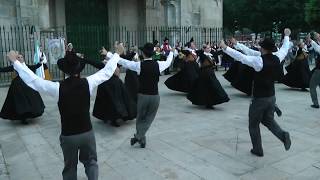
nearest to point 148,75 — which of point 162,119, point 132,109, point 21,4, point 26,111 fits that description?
point 132,109

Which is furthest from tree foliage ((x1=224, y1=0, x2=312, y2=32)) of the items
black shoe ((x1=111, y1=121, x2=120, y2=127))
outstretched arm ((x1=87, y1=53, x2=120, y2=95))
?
outstretched arm ((x1=87, y1=53, x2=120, y2=95))

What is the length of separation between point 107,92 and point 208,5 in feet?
62.2

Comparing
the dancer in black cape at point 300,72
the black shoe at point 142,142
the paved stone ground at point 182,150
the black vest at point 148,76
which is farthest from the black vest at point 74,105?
the dancer in black cape at point 300,72

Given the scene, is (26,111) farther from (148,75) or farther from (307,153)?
(307,153)

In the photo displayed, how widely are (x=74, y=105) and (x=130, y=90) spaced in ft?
17.9

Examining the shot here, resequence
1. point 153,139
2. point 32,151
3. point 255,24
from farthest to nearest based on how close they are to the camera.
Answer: point 255,24, point 153,139, point 32,151

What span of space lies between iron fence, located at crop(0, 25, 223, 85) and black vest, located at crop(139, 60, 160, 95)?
34.9 ft

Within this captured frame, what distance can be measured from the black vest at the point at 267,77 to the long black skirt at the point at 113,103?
3071mm

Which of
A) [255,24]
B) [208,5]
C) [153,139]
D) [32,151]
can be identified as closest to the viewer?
[32,151]

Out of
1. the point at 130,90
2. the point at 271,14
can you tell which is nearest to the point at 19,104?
the point at 130,90

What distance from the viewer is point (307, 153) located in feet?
21.2

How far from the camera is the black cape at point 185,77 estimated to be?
1206cm

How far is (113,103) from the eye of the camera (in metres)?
8.09

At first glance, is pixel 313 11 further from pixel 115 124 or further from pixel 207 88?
pixel 115 124
